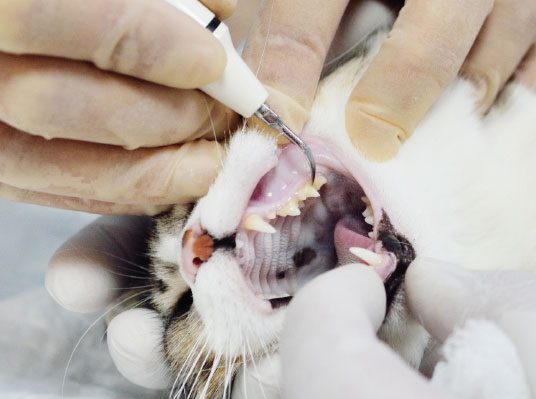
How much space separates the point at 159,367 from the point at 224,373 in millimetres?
166

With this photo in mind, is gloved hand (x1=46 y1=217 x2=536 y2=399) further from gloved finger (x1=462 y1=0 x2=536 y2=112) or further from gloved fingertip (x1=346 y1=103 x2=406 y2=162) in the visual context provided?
gloved finger (x1=462 y1=0 x2=536 y2=112)

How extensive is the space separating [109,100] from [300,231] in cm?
40

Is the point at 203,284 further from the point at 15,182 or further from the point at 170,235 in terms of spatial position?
the point at 15,182

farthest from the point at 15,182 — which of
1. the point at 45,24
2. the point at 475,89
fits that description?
the point at 475,89

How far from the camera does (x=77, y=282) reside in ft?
3.48

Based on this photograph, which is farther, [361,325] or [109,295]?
[109,295]

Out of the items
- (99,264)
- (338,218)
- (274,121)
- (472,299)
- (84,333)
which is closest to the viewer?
(472,299)

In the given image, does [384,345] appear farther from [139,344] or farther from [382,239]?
[139,344]

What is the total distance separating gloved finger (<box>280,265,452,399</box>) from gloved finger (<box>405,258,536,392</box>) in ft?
0.31

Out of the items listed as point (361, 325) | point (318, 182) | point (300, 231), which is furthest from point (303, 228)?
point (361, 325)

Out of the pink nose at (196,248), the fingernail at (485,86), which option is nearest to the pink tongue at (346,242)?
the pink nose at (196,248)

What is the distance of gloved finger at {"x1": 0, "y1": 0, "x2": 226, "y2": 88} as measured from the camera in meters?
0.62

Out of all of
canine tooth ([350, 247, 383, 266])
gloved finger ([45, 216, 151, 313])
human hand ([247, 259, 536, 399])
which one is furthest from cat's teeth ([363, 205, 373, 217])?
gloved finger ([45, 216, 151, 313])

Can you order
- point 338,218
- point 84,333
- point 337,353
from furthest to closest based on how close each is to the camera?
point 84,333 < point 338,218 < point 337,353
